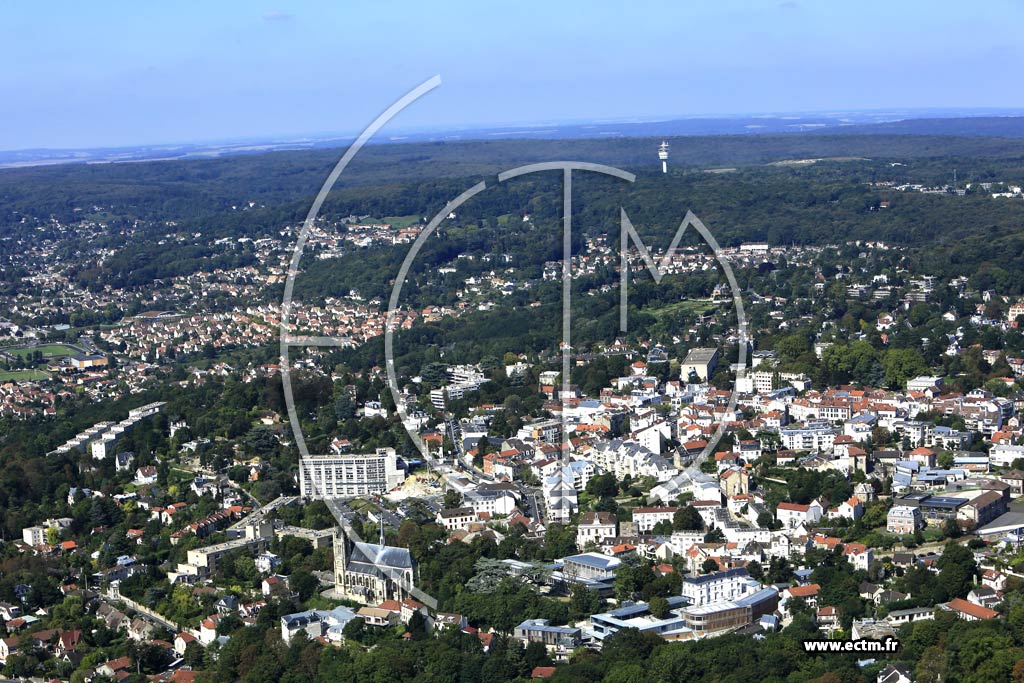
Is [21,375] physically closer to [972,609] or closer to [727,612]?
[727,612]

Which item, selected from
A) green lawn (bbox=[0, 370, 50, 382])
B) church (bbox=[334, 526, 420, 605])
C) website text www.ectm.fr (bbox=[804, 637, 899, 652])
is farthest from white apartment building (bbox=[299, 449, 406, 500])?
green lawn (bbox=[0, 370, 50, 382])

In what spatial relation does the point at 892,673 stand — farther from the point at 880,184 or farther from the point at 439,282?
the point at 880,184

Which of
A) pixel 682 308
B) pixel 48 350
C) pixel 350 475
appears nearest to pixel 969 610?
pixel 350 475

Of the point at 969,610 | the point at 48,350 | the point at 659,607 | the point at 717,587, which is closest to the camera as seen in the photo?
the point at 969,610

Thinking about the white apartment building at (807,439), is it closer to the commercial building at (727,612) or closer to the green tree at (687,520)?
the green tree at (687,520)

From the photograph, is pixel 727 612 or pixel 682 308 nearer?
pixel 727 612

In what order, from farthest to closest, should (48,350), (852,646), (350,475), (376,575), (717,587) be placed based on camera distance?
(48,350)
(350,475)
(376,575)
(717,587)
(852,646)

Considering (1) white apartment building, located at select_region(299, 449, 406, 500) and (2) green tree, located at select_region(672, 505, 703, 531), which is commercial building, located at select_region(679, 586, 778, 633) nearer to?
(2) green tree, located at select_region(672, 505, 703, 531)

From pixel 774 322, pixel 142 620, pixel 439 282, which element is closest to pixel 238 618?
pixel 142 620
